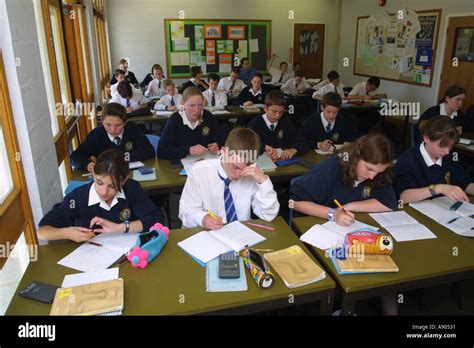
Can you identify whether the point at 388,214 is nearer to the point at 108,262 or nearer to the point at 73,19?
the point at 108,262

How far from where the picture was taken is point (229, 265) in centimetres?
166

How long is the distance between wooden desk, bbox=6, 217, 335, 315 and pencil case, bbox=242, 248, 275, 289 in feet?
0.08

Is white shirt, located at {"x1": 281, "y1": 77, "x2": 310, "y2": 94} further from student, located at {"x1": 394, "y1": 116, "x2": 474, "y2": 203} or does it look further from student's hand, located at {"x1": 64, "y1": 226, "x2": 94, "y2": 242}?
student's hand, located at {"x1": 64, "y1": 226, "x2": 94, "y2": 242}

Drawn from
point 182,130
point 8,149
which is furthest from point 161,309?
point 182,130

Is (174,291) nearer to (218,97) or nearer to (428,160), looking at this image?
(428,160)

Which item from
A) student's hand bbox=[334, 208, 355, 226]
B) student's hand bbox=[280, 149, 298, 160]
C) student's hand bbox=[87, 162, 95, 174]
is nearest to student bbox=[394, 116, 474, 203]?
student's hand bbox=[334, 208, 355, 226]

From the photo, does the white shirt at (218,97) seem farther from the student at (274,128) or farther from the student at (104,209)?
the student at (104,209)

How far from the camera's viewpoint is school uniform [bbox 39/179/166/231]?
196 cm

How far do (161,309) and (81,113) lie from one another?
12.7 ft

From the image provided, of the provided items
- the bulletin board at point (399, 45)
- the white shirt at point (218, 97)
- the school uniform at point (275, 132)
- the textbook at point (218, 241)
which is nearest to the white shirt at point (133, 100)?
the white shirt at point (218, 97)

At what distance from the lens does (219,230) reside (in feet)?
6.54

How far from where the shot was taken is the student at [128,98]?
5.55 metres

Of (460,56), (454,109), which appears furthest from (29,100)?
(460,56)

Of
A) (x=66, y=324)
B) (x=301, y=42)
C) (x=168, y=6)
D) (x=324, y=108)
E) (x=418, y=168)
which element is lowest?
(x=66, y=324)
